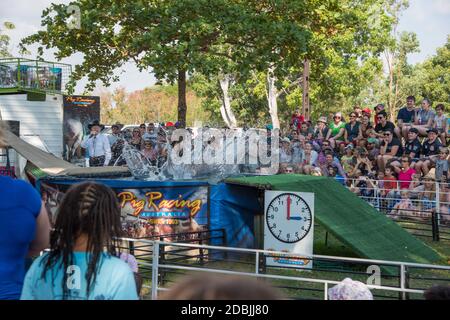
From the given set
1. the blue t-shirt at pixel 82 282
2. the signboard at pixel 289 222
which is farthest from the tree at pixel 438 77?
the blue t-shirt at pixel 82 282

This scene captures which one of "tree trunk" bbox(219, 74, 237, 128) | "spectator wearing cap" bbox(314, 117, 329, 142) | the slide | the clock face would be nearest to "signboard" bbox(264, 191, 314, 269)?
the clock face

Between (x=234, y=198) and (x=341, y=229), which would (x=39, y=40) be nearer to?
(x=234, y=198)

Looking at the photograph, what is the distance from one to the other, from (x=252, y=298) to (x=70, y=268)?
1.52 metres

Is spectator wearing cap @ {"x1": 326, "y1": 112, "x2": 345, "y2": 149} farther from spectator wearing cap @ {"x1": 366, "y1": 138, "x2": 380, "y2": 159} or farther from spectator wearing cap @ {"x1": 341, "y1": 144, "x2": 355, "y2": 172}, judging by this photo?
spectator wearing cap @ {"x1": 366, "y1": 138, "x2": 380, "y2": 159}

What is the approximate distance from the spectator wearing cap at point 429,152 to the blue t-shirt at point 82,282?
14.3 meters

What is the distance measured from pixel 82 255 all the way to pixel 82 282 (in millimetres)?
133

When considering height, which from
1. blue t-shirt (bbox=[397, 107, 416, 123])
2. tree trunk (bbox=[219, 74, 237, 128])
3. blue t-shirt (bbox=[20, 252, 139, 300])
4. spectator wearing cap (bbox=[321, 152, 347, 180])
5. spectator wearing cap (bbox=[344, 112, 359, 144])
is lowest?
blue t-shirt (bbox=[20, 252, 139, 300])

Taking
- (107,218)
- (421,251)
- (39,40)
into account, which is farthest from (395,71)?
(107,218)

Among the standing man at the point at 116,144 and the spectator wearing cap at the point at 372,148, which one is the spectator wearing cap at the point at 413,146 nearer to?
the spectator wearing cap at the point at 372,148

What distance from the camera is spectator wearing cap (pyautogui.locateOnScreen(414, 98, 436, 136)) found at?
18.0m

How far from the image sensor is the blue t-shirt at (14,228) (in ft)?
12.4

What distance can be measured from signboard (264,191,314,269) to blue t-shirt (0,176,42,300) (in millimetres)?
8060
